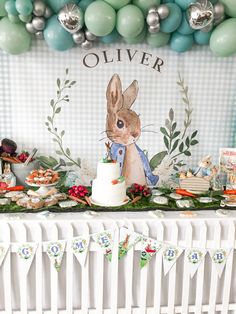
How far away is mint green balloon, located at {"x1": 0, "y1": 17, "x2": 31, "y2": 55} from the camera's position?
1.62 m

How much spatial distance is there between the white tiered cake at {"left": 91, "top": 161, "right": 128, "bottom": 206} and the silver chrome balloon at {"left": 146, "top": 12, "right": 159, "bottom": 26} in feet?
2.13

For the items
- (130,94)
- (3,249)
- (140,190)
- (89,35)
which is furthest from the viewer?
(130,94)

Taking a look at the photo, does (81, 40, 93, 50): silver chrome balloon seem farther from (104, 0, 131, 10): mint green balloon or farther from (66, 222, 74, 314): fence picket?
(66, 222, 74, 314): fence picket

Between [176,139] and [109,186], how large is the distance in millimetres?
540

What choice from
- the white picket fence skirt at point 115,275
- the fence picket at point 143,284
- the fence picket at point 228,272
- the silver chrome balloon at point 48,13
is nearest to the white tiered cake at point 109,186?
the white picket fence skirt at point 115,275

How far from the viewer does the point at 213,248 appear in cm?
158

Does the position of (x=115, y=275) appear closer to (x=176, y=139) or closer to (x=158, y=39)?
(x=176, y=139)

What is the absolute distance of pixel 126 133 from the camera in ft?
6.37

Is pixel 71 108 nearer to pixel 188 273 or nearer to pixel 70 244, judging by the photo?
pixel 70 244

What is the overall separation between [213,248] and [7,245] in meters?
0.88

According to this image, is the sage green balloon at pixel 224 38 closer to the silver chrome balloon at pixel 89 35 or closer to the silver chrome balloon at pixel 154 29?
the silver chrome balloon at pixel 154 29

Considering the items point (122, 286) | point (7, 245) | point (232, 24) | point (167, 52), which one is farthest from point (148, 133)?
point (7, 245)

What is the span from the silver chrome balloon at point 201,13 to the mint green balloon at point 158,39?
0.17 meters

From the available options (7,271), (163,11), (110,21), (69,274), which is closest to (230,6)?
(163,11)
